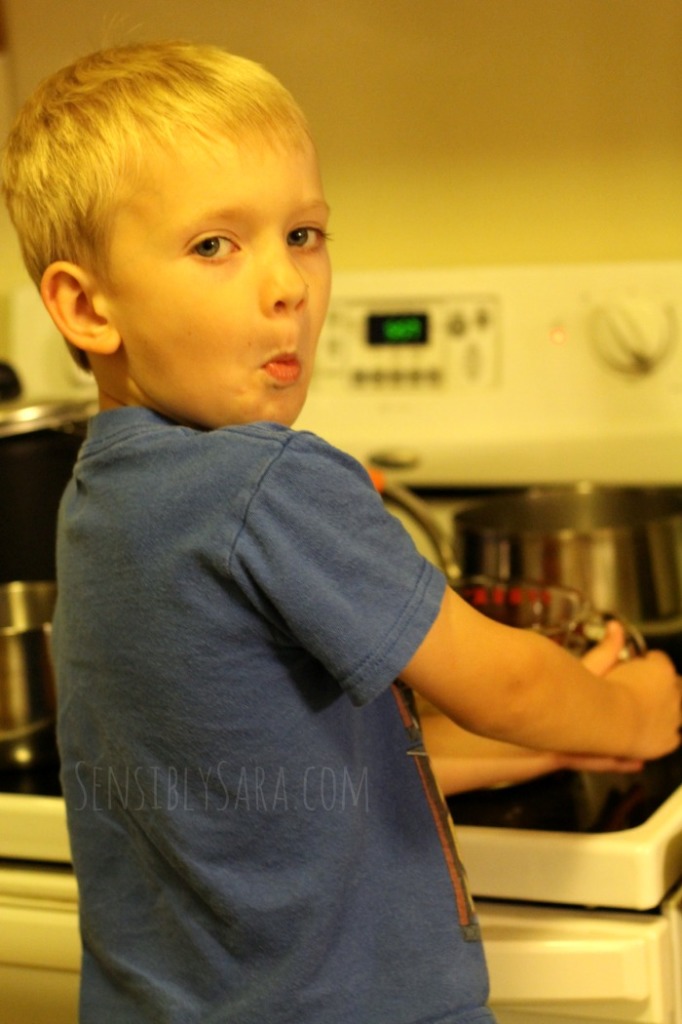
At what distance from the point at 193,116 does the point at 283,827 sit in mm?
350

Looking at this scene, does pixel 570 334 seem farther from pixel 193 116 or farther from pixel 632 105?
pixel 193 116

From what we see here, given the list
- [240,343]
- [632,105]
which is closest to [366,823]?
[240,343]

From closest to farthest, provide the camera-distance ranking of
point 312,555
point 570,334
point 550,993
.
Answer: point 312,555 < point 550,993 < point 570,334

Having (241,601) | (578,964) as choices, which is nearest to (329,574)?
(241,601)

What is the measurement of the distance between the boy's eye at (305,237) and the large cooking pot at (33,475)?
40cm

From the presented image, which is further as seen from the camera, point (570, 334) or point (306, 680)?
point (570, 334)

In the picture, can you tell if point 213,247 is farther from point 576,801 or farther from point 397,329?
point 397,329

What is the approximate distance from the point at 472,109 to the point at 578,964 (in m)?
0.88

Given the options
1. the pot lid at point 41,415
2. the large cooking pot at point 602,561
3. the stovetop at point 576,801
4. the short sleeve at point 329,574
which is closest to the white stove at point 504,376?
the large cooking pot at point 602,561

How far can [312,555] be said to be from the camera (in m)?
0.63

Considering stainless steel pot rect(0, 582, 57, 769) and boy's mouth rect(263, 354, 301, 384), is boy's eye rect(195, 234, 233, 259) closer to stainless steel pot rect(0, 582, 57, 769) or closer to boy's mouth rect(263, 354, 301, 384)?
boy's mouth rect(263, 354, 301, 384)

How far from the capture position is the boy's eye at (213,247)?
67 centimetres

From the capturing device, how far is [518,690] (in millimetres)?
707

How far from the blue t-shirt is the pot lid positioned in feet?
1.07
